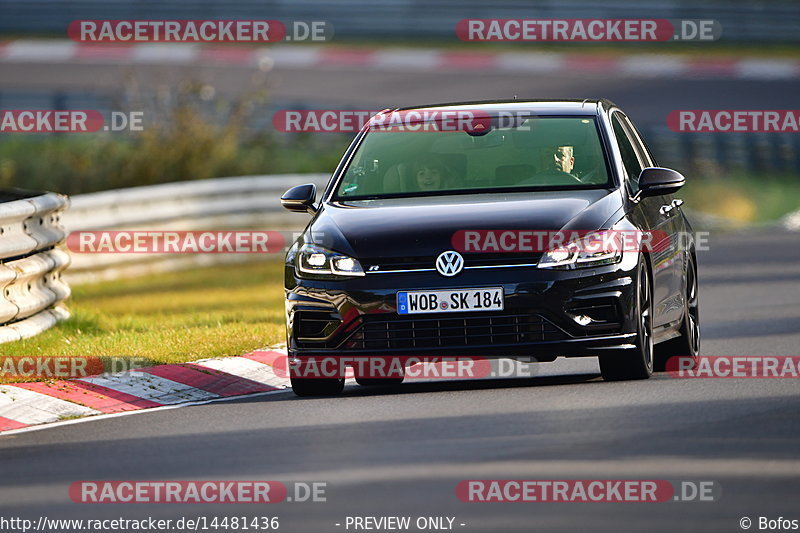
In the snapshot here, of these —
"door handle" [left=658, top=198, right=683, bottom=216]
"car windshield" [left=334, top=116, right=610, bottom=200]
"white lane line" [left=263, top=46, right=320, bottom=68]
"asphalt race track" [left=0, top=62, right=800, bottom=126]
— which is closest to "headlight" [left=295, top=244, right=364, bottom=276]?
"car windshield" [left=334, top=116, right=610, bottom=200]

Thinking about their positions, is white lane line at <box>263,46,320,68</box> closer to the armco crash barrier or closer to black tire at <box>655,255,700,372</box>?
the armco crash barrier

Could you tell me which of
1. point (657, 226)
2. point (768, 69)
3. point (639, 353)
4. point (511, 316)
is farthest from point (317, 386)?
point (768, 69)

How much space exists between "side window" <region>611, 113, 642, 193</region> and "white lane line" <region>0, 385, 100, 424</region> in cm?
348

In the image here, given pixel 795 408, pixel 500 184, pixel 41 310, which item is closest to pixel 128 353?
pixel 41 310

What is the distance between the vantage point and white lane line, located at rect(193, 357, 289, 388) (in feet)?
39.7

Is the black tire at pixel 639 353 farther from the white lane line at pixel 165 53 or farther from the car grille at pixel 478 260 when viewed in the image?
the white lane line at pixel 165 53

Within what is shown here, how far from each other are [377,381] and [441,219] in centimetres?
146

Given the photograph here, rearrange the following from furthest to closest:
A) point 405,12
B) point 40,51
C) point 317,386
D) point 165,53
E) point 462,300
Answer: point 405,12, point 40,51, point 165,53, point 317,386, point 462,300

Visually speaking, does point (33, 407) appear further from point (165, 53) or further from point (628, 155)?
point (165, 53)

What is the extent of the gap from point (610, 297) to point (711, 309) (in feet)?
19.9

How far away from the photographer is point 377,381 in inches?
460

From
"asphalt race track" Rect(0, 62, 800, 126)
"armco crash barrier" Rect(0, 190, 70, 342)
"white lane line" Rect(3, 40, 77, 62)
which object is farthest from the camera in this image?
"white lane line" Rect(3, 40, 77, 62)

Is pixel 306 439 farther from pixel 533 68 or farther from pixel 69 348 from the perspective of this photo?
pixel 533 68

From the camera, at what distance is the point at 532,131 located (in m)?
11.7
